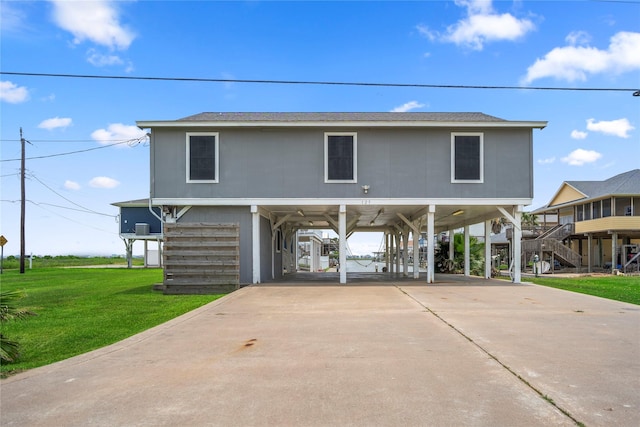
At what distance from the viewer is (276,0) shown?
1311cm

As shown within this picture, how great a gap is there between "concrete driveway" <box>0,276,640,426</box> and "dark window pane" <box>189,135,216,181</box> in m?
8.38

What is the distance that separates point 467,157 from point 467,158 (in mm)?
36

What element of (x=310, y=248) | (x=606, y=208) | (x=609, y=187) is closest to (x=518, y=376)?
(x=606, y=208)

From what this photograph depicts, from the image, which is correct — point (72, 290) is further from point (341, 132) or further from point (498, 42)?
point (498, 42)

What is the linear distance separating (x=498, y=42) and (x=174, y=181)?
11747mm

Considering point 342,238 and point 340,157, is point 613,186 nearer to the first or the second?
point 342,238

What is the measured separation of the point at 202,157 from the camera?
1617cm

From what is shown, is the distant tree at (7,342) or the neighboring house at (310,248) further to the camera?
the neighboring house at (310,248)

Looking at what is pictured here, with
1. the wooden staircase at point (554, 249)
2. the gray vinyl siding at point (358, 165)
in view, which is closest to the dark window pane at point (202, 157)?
the gray vinyl siding at point (358, 165)

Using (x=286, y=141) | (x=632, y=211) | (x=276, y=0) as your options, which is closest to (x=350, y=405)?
(x=276, y=0)

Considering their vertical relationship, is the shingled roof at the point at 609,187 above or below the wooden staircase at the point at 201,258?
above

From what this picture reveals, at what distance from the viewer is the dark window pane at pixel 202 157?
53.1 feet

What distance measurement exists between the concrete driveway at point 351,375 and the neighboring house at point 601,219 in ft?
80.9

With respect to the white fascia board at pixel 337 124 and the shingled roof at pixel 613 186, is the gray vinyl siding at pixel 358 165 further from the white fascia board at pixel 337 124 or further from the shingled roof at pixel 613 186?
the shingled roof at pixel 613 186
